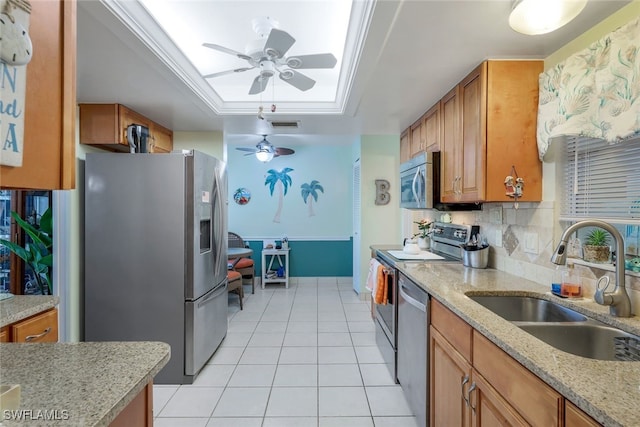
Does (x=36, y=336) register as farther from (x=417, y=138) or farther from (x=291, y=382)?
(x=417, y=138)

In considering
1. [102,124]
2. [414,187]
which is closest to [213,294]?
[102,124]

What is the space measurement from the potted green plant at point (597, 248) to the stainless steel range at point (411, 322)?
2.54 ft

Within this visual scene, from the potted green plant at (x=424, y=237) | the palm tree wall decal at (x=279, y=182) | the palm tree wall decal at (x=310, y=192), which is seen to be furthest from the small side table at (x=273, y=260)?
the potted green plant at (x=424, y=237)

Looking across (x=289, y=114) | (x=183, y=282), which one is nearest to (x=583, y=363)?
(x=183, y=282)

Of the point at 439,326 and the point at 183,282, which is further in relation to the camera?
the point at 183,282

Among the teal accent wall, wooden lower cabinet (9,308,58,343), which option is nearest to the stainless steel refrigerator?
wooden lower cabinet (9,308,58,343)

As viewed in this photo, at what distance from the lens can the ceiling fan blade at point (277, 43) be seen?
164 cm

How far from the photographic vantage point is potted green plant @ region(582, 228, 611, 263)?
4.61 ft

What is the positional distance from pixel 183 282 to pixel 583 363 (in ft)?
7.61

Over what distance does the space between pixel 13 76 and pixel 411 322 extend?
205 cm

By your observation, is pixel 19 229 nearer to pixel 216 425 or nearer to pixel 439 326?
pixel 216 425

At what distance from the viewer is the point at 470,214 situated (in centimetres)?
261

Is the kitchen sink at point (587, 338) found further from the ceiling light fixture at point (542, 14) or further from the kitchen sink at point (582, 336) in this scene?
the ceiling light fixture at point (542, 14)

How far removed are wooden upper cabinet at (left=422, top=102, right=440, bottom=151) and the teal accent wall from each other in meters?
3.03
